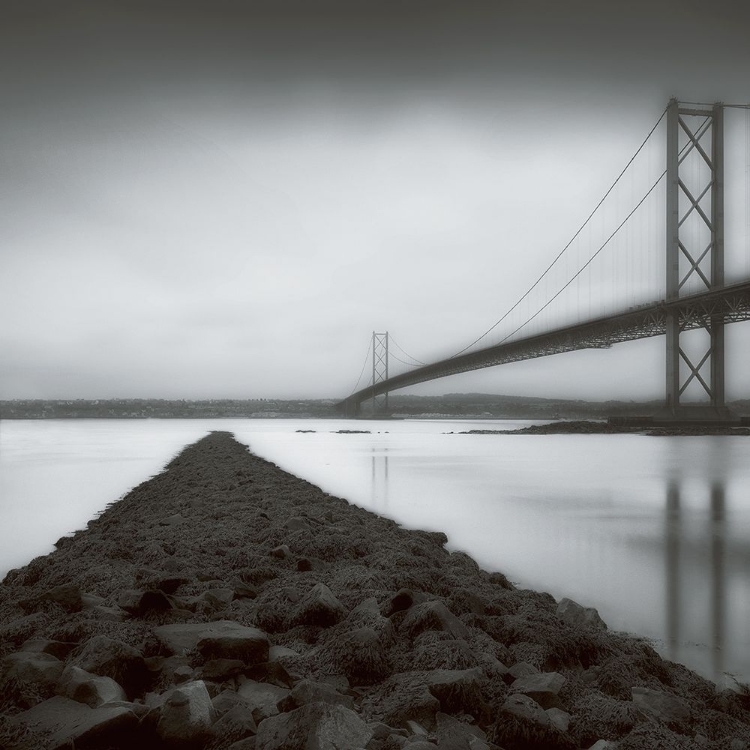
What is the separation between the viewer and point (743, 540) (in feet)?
19.7

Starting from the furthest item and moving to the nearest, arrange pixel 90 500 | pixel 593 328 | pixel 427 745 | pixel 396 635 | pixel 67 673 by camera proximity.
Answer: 1. pixel 593 328
2. pixel 90 500
3. pixel 396 635
4. pixel 67 673
5. pixel 427 745

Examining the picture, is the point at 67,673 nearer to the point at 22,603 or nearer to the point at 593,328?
the point at 22,603

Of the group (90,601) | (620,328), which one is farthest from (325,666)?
(620,328)

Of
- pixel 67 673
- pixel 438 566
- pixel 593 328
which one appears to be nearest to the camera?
pixel 67 673

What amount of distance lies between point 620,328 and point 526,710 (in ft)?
119

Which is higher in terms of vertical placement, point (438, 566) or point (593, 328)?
point (593, 328)

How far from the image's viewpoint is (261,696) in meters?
2.27

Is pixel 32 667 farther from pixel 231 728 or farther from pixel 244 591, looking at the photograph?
pixel 244 591

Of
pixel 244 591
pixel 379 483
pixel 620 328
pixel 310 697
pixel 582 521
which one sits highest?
pixel 620 328

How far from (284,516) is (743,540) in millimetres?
4245

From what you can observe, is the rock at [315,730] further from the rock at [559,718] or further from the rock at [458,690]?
the rock at [559,718]

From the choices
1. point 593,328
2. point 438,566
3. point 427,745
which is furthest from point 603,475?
point 593,328

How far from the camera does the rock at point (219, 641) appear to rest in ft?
8.52

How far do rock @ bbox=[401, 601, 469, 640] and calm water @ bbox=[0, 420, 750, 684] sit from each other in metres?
1.00
